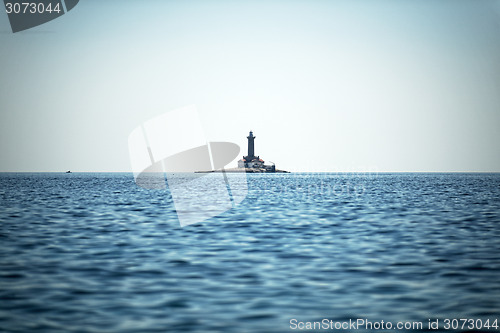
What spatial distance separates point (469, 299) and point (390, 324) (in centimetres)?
259

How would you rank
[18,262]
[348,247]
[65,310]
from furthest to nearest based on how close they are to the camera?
[348,247], [18,262], [65,310]

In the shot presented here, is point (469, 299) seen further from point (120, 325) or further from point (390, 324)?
Answer: point (120, 325)

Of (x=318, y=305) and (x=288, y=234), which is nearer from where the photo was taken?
(x=318, y=305)

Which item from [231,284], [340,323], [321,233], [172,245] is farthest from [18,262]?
[321,233]

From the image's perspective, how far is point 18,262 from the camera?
1323 centimetres

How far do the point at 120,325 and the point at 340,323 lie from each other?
3.82 m

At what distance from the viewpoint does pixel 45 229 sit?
20.4 metres

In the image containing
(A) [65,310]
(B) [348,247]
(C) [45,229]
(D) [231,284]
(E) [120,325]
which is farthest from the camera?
(C) [45,229]

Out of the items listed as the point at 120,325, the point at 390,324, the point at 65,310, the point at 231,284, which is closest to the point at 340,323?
the point at 390,324

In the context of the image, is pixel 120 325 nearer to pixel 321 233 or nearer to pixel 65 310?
pixel 65 310

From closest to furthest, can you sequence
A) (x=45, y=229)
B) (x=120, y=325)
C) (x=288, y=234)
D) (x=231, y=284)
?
(x=120, y=325) → (x=231, y=284) → (x=288, y=234) → (x=45, y=229)

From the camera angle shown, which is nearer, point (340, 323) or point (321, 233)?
point (340, 323)

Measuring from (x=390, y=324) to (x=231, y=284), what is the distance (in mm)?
3794

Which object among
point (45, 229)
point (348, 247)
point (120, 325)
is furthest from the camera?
point (45, 229)
